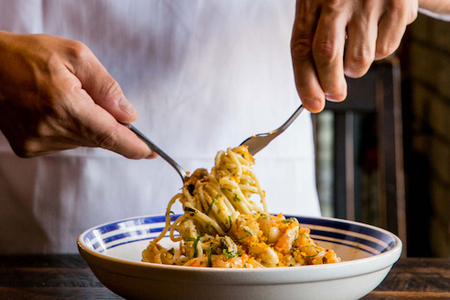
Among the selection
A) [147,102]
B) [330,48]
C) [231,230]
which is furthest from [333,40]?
[147,102]

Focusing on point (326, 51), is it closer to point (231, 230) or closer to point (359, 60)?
point (359, 60)

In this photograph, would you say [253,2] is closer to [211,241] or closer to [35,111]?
[35,111]

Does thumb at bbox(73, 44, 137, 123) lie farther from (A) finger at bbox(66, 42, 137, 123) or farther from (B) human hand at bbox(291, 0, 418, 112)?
(B) human hand at bbox(291, 0, 418, 112)

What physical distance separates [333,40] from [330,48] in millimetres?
17

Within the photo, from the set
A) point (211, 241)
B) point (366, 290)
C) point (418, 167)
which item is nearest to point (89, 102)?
point (211, 241)

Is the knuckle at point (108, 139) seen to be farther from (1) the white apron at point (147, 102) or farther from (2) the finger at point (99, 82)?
(1) the white apron at point (147, 102)

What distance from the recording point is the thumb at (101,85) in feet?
3.09

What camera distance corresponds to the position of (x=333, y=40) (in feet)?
2.75

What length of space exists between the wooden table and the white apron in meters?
0.24

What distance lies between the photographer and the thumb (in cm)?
94

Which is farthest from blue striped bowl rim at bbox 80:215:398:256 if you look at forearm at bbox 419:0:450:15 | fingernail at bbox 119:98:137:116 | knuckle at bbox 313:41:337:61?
forearm at bbox 419:0:450:15

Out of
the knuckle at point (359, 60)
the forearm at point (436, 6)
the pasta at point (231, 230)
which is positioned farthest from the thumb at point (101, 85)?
the forearm at point (436, 6)

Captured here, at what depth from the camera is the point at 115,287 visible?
667mm

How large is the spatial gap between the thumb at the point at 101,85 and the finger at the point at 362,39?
45cm
